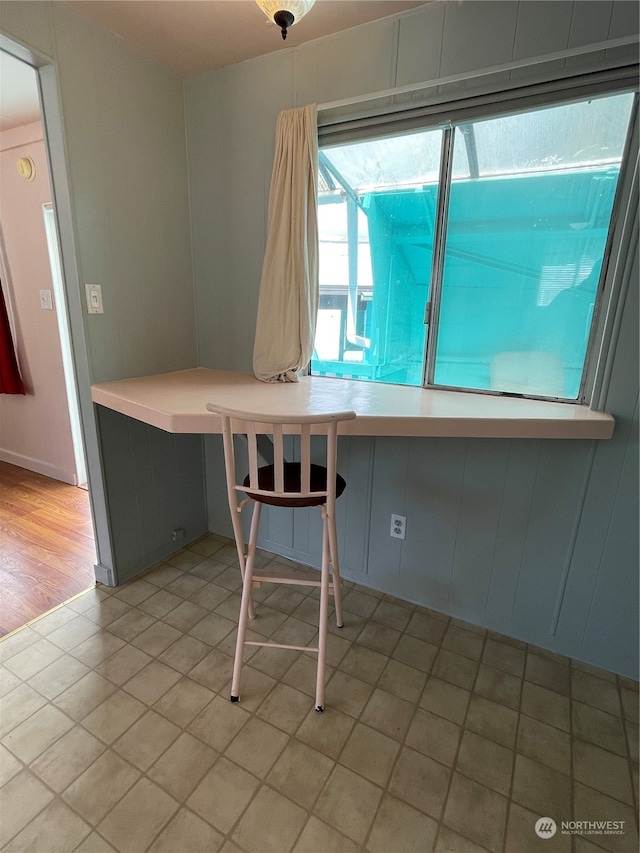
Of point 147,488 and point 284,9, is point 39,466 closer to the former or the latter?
point 147,488

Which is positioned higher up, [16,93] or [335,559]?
[16,93]

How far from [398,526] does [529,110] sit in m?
1.62

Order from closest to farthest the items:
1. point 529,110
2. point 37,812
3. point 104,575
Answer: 1. point 37,812
2. point 529,110
3. point 104,575

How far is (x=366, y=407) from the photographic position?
148cm

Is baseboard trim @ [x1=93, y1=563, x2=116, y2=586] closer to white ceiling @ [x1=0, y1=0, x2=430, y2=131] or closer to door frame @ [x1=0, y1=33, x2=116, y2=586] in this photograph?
door frame @ [x1=0, y1=33, x2=116, y2=586]

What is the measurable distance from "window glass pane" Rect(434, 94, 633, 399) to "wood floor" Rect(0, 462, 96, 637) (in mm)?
2061

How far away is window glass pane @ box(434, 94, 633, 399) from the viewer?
56.4 inches

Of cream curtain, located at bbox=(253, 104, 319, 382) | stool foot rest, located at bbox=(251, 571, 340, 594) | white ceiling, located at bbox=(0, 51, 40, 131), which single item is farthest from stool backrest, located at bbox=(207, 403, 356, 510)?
white ceiling, located at bbox=(0, 51, 40, 131)

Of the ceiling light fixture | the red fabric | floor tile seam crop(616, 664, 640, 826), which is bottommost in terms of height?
floor tile seam crop(616, 664, 640, 826)

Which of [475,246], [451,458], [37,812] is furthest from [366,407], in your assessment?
[37,812]

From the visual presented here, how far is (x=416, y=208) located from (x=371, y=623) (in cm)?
173

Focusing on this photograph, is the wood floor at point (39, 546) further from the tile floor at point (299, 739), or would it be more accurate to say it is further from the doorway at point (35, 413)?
the tile floor at point (299, 739)

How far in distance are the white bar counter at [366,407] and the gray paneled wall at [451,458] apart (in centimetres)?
18

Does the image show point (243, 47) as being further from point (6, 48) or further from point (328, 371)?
point (328, 371)
